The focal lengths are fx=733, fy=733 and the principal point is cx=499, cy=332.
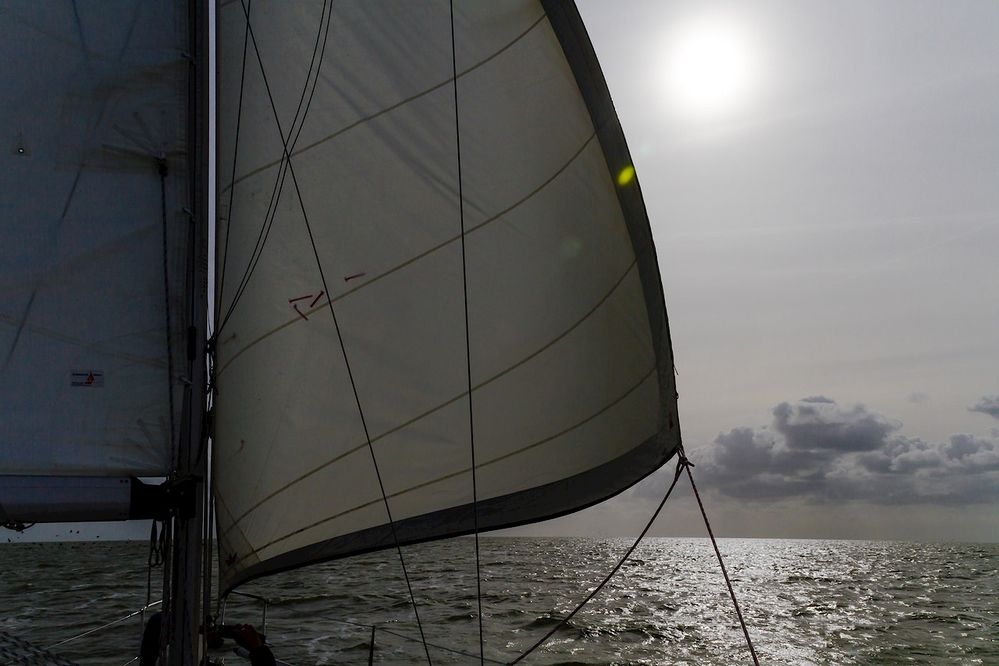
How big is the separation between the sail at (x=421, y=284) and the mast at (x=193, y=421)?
25 cm

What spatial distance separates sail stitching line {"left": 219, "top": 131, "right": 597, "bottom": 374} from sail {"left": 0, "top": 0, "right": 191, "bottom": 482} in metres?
0.38

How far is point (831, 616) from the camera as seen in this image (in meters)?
21.8

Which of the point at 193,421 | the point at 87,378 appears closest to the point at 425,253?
the point at 193,421

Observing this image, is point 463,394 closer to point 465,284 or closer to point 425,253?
point 465,284

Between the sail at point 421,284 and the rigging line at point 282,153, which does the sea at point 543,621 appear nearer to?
the sail at point 421,284

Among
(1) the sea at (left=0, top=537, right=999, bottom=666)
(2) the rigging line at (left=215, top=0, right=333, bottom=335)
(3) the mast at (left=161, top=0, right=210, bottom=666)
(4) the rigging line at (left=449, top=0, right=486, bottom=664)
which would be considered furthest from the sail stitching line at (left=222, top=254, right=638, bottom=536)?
(1) the sea at (left=0, top=537, right=999, bottom=666)

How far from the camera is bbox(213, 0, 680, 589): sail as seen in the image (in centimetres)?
386

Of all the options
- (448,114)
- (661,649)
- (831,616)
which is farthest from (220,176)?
(831,616)

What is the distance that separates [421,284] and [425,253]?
174 millimetres

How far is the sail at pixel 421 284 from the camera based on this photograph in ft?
12.7

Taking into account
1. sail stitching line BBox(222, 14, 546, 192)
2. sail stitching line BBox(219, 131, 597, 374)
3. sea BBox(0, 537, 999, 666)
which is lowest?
sea BBox(0, 537, 999, 666)

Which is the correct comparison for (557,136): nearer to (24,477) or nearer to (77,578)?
(24,477)

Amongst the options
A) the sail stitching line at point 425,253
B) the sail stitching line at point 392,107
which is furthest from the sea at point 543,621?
the sail stitching line at point 392,107

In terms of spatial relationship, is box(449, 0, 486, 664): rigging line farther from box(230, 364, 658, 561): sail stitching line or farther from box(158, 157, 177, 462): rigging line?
box(158, 157, 177, 462): rigging line
